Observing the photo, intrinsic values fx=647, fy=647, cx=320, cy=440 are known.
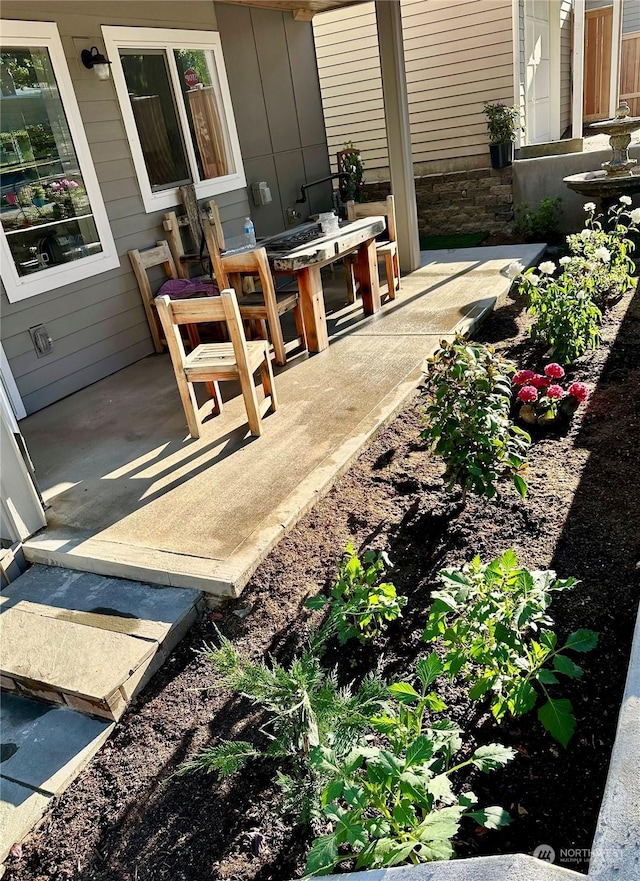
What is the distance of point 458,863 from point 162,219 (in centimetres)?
538

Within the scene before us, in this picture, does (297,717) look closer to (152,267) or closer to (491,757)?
(491,757)

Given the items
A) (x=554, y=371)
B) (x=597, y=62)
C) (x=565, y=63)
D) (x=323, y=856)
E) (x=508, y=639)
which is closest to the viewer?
(x=323, y=856)

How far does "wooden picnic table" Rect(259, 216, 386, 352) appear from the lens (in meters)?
4.50

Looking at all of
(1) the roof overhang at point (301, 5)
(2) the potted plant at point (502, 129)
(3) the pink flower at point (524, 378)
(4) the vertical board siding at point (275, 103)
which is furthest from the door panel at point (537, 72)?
(3) the pink flower at point (524, 378)

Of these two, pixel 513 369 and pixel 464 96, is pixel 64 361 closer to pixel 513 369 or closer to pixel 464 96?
pixel 513 369

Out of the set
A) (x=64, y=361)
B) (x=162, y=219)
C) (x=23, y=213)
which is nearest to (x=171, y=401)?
(x=64, y=361)

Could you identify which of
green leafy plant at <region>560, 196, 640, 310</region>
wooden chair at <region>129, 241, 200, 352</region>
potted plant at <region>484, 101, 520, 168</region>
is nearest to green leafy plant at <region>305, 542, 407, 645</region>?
green leafy plant at <region>560, 196, 640, 310</region>

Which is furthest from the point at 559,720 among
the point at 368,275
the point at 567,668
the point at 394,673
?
the point at 368,275

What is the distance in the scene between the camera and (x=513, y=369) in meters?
2.78

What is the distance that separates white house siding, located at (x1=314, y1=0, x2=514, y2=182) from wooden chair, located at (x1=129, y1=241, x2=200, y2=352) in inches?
202

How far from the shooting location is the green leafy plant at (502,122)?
8.20 metres

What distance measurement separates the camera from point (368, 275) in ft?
17.9
